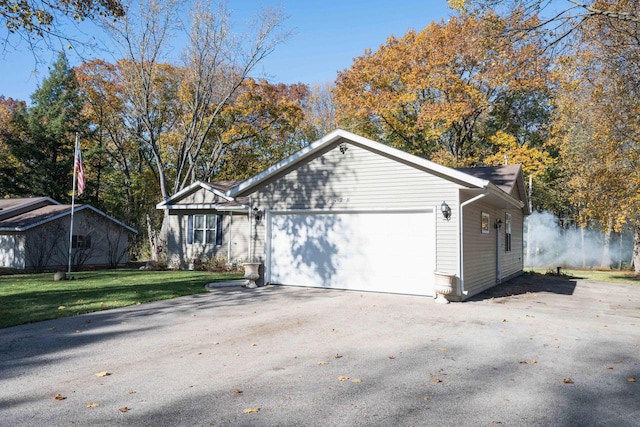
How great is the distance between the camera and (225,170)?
31531 mm

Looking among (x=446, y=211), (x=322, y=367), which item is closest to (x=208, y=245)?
(x=446, y=211)

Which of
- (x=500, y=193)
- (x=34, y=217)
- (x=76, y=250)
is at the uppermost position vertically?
(x=500, y=193)

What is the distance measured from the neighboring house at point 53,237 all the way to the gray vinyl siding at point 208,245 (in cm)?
449

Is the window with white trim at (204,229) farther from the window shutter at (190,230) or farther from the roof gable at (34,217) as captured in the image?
the roof gable at (34,217)

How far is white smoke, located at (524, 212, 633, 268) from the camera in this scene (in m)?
29.5

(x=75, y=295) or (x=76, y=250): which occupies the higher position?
(x=76, y=250)

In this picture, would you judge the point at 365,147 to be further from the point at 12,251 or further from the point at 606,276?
the point at 12,251

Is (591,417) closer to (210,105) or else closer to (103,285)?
(103,285)

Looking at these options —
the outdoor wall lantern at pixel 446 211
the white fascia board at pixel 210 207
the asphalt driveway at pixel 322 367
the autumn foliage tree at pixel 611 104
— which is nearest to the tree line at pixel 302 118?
the autumn foliage tree at pixel 611 104

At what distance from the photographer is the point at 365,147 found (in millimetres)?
11883

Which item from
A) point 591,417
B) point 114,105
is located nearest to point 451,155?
point 114,105

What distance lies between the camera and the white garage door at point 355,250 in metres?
11.2

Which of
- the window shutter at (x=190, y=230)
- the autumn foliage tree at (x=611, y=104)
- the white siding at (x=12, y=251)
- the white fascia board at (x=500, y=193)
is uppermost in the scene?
the autumn foliage tree at (x=611, y=104)

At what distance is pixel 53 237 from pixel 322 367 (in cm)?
2051
